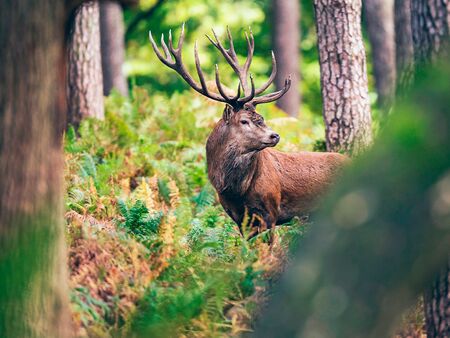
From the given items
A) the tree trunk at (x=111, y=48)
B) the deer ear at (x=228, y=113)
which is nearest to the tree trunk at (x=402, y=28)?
the tree trunk at (x=111, y=48)

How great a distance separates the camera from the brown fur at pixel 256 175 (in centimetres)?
1008

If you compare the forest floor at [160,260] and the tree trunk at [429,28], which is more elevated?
the tree trunk at [429,28]

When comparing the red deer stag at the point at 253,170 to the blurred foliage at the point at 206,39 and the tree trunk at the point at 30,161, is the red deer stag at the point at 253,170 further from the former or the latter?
the blurred foliage at the point at 206,39

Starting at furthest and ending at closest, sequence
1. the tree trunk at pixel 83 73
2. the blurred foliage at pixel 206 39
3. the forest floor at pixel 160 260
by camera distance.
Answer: the blurred foliage at pixel 206 39, the tree trunk at pixel 83 73, the forest floor at pixel 160 260

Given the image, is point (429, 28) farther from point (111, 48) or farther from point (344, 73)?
point (111, 48)

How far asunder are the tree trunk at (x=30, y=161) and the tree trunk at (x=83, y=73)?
861cm

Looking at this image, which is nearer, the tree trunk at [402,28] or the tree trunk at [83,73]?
the tree trunk at [83,73]

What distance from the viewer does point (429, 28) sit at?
6.80 metres

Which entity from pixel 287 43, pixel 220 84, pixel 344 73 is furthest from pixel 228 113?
pixel 287 43

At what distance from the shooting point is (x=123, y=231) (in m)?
8.52

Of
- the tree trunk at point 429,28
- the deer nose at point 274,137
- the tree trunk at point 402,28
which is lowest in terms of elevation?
the deer nose at point 274,137

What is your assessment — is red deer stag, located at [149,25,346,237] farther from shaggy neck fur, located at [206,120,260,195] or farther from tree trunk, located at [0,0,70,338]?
tree trunk, located at [0,0,70,338]

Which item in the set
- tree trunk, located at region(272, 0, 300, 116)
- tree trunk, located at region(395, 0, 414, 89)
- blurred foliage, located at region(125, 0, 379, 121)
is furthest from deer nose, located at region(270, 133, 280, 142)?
blurred foliage, located at region(125, 0, 379, 121)

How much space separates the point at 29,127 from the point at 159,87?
75.2ft
